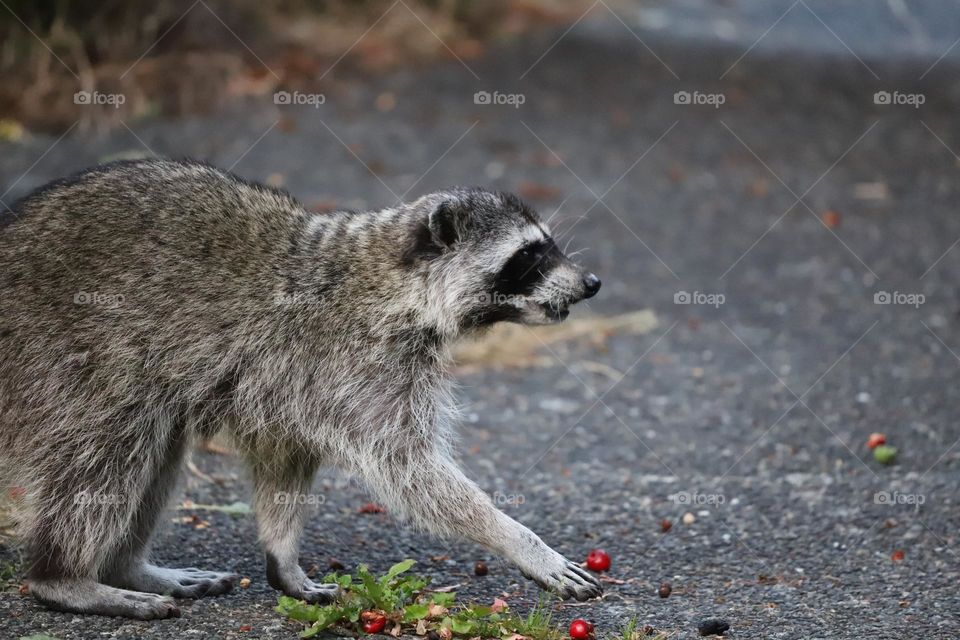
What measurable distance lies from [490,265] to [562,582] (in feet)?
4.22

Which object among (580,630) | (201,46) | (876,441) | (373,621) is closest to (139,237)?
(373,621)

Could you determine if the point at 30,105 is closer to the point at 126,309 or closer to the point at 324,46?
the point at 324,46

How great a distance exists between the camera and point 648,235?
984 centimetres

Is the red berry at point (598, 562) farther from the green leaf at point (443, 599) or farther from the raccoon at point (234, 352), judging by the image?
the green leaf at point (443, 599)

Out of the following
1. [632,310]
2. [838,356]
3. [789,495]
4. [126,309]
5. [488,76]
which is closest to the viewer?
[126,309]

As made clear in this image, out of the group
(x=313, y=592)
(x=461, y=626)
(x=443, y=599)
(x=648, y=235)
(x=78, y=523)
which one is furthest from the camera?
(x=648, y=235)

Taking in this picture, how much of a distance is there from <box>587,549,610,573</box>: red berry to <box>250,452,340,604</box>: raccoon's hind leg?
1.06m

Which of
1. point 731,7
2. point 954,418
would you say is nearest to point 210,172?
point 954,418

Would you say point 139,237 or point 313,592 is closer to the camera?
point 139,237

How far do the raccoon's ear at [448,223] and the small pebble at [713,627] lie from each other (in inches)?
69.1

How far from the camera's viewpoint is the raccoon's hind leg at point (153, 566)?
4.72 m

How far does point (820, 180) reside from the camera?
10.7 meters

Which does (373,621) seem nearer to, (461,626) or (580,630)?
(461,626)

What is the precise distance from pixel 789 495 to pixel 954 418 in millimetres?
1412
